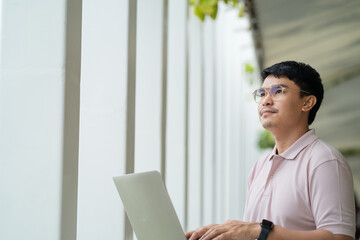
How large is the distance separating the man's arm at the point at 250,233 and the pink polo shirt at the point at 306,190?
34 millimetres

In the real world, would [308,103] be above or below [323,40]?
below

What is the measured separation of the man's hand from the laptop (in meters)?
0.07

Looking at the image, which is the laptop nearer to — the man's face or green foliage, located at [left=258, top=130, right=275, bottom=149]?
the man's face

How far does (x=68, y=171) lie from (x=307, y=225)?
0.90 meters

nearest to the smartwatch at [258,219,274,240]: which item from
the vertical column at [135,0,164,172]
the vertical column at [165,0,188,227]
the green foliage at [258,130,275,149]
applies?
the vertical column at [135,0,164,172]

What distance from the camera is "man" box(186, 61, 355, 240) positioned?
1.40 metres

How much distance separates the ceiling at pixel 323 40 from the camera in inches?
166

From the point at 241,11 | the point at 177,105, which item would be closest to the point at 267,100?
the point at 177,105

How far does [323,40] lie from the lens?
16.7 feet

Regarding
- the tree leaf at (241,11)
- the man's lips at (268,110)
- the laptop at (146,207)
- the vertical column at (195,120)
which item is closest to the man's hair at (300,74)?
the man's lips at (268,110)

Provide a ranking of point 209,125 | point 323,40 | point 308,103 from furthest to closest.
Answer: point 323,40 < point 209,125 < point 308,103

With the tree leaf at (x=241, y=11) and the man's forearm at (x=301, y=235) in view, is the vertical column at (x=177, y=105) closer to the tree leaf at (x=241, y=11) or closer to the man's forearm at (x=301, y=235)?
the tree leaf at (x=241, y=11)

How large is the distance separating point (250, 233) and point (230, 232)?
3.0 inches

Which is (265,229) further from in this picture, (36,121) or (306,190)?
(36,121)
